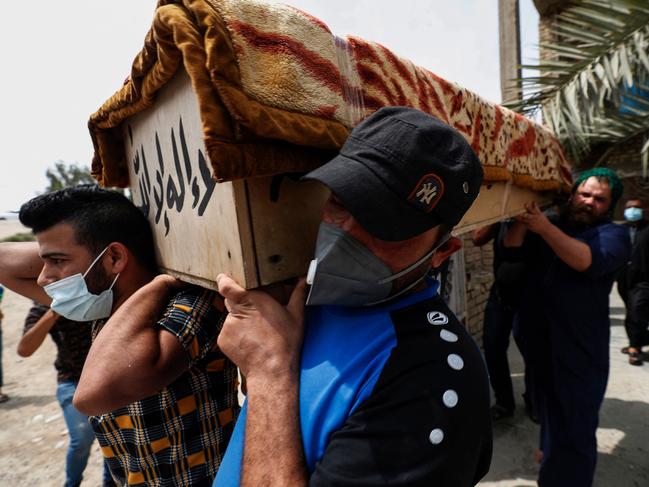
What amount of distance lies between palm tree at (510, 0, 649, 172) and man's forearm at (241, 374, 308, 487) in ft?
15.0

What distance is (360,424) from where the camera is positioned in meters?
0.67

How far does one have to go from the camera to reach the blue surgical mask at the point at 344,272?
805 mm

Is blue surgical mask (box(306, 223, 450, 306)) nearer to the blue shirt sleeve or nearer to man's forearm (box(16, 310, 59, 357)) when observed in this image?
the blue shirt sleeve

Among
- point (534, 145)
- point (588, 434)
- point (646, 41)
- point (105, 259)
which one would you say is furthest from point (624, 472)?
point (646, 41)

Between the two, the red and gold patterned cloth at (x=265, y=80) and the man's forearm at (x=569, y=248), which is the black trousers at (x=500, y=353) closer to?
the man's forearm at (x=569, y=248)

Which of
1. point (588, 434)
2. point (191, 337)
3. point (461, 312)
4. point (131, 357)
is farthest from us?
point (461, 312)

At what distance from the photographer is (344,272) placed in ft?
2.66

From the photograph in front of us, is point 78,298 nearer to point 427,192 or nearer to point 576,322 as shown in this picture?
point 427,192

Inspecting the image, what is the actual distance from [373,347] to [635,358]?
5.09m

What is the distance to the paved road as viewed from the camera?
8.47ft

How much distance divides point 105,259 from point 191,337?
452 millimetres

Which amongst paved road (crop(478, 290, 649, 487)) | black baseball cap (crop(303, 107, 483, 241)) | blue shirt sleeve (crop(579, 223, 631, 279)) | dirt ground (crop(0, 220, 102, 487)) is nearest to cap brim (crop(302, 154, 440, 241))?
black baseball cap (crop(303, 107, 483, 241))

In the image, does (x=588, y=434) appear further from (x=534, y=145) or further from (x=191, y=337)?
(x=191, y=337)

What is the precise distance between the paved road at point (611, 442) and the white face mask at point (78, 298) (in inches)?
108
